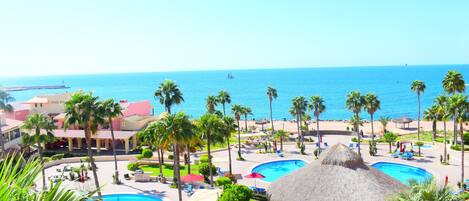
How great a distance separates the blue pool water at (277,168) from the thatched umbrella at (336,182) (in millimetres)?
13121

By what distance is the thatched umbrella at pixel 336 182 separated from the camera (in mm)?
24844

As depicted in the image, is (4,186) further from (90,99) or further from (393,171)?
(393,171)

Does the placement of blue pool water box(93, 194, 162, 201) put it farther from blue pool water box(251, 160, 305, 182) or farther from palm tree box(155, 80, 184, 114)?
blue pool water box(251, 160, 305, 182)

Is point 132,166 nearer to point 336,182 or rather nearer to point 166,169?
point 166,169

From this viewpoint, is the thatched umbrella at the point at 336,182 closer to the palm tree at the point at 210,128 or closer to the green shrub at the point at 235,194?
the green shrub at the point at 235,194

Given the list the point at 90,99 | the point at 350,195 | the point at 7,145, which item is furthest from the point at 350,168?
the point at 7,145

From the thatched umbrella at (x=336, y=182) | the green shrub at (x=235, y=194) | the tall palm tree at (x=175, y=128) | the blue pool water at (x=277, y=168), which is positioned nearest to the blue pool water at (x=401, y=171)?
the blue pool water at (x=277, y=168)

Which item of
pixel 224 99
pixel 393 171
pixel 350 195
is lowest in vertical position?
pixel 393 171

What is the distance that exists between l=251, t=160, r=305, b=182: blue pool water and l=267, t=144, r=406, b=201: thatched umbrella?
43.0 ft

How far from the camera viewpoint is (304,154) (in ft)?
163

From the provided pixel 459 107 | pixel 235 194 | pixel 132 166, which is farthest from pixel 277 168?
pixel 459 107

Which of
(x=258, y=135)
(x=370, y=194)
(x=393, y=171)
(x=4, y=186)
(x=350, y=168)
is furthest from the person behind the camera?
(x=258, y=135)

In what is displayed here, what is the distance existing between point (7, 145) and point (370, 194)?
43628 millimetres

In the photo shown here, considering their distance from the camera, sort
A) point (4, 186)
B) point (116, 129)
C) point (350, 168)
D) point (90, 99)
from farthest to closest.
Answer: point (116, 129), point (90, 99), point (350, 168), point (4, 186)
